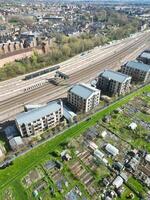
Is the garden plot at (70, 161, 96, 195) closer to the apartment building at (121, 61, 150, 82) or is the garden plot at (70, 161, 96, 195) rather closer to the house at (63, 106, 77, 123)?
the house at (63, 106, 77, 123)

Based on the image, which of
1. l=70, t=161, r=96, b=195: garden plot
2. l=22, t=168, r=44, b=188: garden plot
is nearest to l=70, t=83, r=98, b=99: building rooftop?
l=70, t=161, r=96, b=195: garden plot

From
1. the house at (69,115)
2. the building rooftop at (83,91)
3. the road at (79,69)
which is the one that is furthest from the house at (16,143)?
the building rooftop at (83,91)

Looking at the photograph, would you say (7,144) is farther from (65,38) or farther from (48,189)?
(65,38)

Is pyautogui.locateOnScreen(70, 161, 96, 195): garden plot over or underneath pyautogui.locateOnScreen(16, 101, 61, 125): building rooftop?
underneath

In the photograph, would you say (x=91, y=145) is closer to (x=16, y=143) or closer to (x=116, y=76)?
(x=16, y=143)

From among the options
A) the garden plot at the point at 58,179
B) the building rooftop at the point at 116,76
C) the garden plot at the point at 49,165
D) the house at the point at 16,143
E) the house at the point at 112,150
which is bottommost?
the garden plot at the point at 58,179

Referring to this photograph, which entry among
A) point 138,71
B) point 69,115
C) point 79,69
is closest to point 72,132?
point 69,115

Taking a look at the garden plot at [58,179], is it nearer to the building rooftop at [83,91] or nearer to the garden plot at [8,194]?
the garden plot at [8,194]
